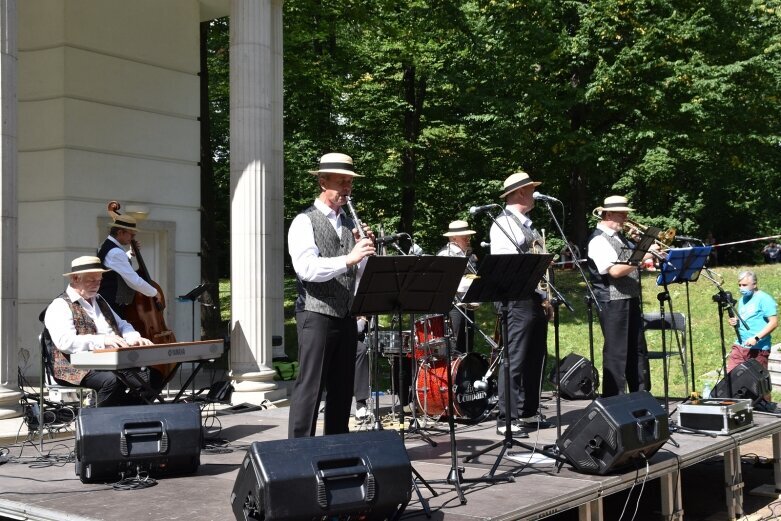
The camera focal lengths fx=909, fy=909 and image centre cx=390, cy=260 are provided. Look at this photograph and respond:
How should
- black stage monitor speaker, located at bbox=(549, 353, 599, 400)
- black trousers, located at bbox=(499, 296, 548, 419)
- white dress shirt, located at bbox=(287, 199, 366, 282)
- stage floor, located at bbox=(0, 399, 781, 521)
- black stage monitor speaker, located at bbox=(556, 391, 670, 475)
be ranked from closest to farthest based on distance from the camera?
stage floor, located at bbox=(0, 399, 781, 521)
white dress shirt, located at bbox=(287, 199, 366, 282)
black stage monitor speaker, located at bbox=(556, 391, 670, 475)
black trousers, located at bbox=(499, 296, 548, 419)
black stage monitor speaker, located at bbox=(549, 353, 599, 400)

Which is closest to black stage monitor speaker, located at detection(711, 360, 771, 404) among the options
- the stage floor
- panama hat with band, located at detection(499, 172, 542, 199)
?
the stage floor

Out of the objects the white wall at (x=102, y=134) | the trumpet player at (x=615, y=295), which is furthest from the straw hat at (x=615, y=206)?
the white wall at (x=102, y=134)

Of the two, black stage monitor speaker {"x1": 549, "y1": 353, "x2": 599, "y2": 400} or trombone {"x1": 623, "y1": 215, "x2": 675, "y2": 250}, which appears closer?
trombone {"x1": 623, "y1": 215, "x2": 675, "y2": 250}

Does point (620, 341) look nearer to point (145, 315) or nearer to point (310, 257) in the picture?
point (310, 257)

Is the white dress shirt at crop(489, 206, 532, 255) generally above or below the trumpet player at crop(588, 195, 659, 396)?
above

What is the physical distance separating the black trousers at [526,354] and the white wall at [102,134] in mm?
6344

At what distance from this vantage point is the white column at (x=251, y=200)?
34.9ft

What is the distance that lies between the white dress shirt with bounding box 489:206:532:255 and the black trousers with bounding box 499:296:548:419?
0.54 meters

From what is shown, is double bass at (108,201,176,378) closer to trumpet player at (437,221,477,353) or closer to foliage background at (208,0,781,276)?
trumpet player at (437,221,477,353)

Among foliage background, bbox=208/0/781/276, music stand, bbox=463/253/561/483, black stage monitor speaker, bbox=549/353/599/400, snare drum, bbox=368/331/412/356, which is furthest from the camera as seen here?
foliage background, bbox=208/0/781/276

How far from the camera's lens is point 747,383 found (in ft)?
29.4

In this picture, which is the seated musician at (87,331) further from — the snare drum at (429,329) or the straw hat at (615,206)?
the straw hat at (615,206)

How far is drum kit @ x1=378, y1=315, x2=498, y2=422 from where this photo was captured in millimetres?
8938

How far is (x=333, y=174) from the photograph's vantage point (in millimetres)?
5941
